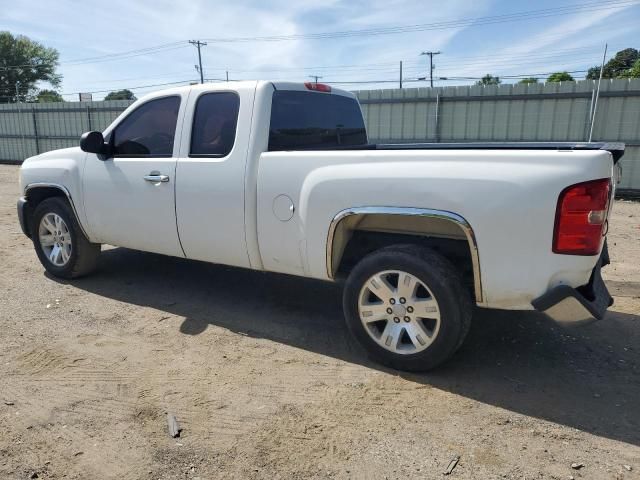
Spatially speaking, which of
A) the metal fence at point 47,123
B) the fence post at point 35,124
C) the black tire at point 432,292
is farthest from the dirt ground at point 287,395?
the fence post at point 35,124

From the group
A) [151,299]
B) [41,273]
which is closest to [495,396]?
[151,299]

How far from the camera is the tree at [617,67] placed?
2975 centimetres

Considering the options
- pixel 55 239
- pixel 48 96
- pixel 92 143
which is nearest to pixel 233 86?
pixel 92 143

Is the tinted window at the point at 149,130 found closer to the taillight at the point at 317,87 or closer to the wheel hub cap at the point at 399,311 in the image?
the taillight at the point at 317,87

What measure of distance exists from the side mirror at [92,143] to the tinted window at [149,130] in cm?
12

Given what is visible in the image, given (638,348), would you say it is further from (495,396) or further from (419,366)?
(419,366)

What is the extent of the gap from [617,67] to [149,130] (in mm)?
43251

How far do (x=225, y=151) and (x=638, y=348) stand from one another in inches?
138

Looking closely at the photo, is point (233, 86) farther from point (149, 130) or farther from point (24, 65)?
point (24, 65)

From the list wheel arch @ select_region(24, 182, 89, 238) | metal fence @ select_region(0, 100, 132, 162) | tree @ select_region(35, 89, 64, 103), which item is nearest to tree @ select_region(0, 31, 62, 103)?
tree @ select_region(35, 89, 64, 103)

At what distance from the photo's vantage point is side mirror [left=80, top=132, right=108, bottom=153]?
4.70 m

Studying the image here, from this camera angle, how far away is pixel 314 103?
14.7 feet

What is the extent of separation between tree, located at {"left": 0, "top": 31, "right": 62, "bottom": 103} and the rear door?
234 feet

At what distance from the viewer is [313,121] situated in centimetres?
442
